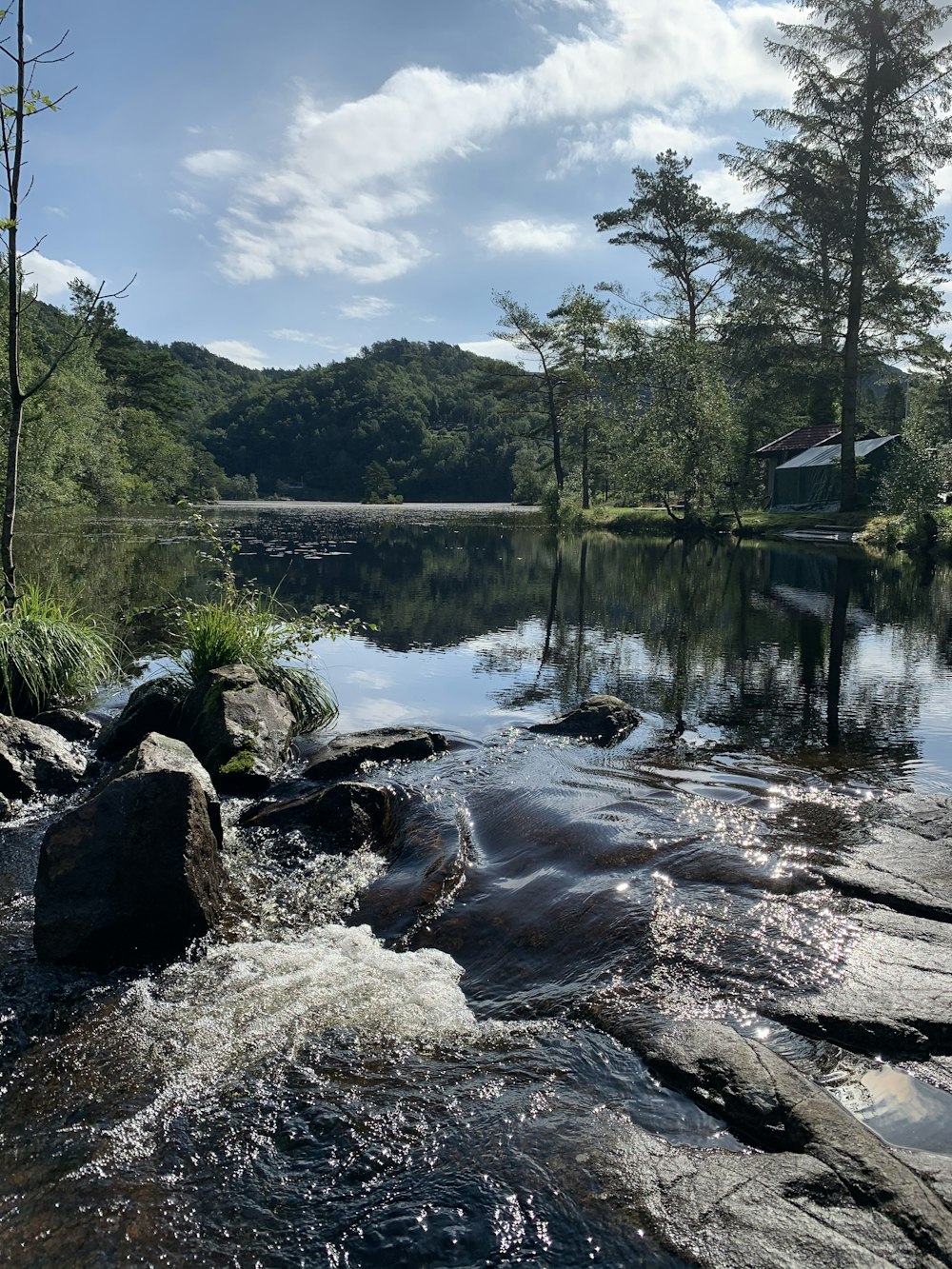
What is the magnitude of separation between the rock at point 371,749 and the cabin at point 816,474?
37.6 metres

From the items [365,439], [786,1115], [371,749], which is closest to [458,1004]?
[786,1115]

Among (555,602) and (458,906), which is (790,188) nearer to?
(555,602)

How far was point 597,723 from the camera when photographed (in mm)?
9961

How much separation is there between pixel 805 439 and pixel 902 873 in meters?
49.2

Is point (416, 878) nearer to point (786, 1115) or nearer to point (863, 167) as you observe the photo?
point (786, 1115)

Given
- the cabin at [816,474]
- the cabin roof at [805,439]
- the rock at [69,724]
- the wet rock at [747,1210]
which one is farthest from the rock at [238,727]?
the cabin roof at [805,439]

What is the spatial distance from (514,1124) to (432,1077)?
500mm

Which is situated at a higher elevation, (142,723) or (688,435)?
(688,435)

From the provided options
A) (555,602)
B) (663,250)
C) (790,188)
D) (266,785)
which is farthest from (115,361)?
(266,785)

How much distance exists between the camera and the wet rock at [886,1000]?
4.10 metres

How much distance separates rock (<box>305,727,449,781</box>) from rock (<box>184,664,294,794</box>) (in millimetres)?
488

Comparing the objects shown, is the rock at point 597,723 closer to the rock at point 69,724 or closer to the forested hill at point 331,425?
the rock at point 69,724

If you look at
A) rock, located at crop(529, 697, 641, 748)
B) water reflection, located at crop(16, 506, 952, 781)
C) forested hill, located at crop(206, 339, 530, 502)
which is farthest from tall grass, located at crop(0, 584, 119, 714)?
forested hill, located at crop(206, 339, 530, 502)

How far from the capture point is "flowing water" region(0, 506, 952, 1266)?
3141 millimetres
